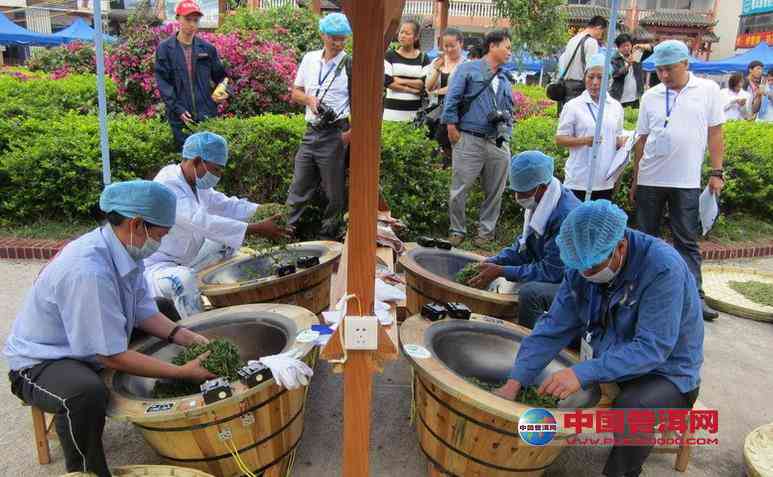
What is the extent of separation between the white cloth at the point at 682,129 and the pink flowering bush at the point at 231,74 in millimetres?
5214

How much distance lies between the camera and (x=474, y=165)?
542 cm

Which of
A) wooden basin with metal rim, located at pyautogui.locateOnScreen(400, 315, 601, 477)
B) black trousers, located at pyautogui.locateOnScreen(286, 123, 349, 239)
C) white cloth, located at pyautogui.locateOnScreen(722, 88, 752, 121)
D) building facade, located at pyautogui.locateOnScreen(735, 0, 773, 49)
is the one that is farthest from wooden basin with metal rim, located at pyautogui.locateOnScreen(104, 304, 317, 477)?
building facade, located at pyautogui.locateOnScreen(735, 0, 773, 49)

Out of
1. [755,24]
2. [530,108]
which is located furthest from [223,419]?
[755,24]

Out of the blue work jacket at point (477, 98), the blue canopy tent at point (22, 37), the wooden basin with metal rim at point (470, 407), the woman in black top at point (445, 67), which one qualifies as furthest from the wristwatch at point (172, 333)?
the blue canopy tent at point (22, 37)

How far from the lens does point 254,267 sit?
394 cm

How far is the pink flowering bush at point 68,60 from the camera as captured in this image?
11266 millimetres

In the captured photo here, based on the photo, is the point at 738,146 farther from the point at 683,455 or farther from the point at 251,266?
the point at 251,266

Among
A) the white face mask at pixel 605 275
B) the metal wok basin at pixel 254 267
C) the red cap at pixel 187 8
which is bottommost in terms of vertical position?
the metal wok basin at pixel 254 267

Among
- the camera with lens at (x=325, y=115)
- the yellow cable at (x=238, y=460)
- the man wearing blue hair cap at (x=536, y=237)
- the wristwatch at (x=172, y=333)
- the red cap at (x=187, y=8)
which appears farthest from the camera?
the red cap at (x=187, y=8)

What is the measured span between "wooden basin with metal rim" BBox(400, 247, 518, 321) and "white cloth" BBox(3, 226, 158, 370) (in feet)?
5.82

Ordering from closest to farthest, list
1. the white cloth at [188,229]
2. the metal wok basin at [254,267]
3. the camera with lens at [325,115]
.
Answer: the white cloth at [188,229], the metal wok basin at [254,267], the camera with lens at [325,115]

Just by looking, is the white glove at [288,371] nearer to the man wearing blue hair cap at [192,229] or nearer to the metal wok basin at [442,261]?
the man wearing blue hair cap at [192,229]

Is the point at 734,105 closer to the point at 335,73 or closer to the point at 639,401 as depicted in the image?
the point at 335,73

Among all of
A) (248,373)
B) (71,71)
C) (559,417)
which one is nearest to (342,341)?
(248,373)
